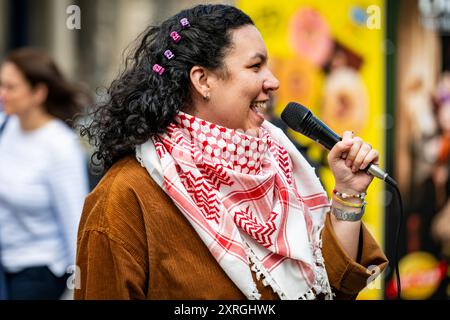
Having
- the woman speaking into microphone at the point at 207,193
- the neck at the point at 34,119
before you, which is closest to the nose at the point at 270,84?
the woman speaking into microphone at the point at 207,193

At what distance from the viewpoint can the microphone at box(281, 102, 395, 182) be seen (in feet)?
8.34

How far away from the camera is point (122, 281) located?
2.39m

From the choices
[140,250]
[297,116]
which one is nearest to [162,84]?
[297,116]

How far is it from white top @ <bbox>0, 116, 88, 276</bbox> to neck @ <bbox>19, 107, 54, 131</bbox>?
29 centimetres

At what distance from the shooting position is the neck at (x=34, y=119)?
4738 mm

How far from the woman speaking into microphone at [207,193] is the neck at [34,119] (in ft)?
6.87

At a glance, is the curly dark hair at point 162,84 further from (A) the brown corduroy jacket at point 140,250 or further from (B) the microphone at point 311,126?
(B) the microphone at point 311,126

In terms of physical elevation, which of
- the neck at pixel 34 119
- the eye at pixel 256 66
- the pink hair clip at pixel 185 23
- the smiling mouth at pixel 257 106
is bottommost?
the neck at pixel 34 119

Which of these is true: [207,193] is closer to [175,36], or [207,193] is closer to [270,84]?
[270,84]

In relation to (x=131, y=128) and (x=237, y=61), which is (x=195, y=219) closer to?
(x=131, y=128)

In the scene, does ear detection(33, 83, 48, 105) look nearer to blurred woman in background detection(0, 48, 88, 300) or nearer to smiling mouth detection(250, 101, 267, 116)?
blurred woman in background detection(0, 48, 88, 300)

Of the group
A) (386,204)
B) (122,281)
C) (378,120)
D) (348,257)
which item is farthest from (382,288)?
(122,281)

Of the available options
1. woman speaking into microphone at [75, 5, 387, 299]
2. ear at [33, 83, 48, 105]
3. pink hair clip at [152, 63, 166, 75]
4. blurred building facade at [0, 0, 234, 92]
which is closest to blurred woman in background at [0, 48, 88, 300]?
ear at [33, 83, 48, 105]

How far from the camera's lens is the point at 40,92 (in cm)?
498
